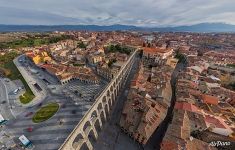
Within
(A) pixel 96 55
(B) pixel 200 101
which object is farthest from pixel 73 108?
(A) pixel 96 55

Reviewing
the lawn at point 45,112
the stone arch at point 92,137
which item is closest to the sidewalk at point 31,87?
the lawn at point 45,112

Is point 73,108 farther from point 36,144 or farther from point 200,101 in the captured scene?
point 200,101

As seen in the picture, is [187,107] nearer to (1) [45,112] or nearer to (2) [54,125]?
(2) [54,125]

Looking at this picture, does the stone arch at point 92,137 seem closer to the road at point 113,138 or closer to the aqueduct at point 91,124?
the aqueduct at point 91,124

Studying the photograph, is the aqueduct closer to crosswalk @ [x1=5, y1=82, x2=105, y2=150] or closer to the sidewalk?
crosswalk @ [x1=5, y1=82, x2=105, y2=150]

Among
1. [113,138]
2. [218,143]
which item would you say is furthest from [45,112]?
[218,143]

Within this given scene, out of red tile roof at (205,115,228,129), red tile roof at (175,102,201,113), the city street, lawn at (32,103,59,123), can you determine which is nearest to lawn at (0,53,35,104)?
the city street
